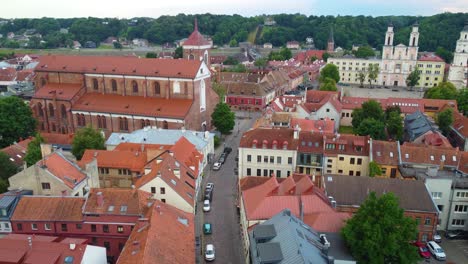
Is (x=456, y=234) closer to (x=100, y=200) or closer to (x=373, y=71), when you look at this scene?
(x=100, y=200)

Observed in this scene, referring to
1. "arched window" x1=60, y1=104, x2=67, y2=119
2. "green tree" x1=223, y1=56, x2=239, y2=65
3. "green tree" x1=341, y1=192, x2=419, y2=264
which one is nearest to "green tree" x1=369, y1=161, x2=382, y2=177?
"green tree" x1=341, y1=192, x2=419, y2=264

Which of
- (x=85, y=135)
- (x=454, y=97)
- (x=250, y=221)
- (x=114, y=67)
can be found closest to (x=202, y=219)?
(x=250, y=221)

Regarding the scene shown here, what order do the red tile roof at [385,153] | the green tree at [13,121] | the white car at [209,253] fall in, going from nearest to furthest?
the white car at [209,253] → the red tile roof at [385,153] → the green tree at [13,121]

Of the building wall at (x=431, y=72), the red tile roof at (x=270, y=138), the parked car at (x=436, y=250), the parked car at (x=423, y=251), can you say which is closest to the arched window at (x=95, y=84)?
the red tile roof at (x=270, y=138)

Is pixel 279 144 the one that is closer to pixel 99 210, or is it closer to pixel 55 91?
pixel 99 210

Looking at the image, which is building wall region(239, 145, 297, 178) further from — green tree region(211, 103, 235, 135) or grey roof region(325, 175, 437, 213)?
green tree region(211, 103, 235, 135)

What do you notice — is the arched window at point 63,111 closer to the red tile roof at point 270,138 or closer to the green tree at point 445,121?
the red tile roof at point 270,138
